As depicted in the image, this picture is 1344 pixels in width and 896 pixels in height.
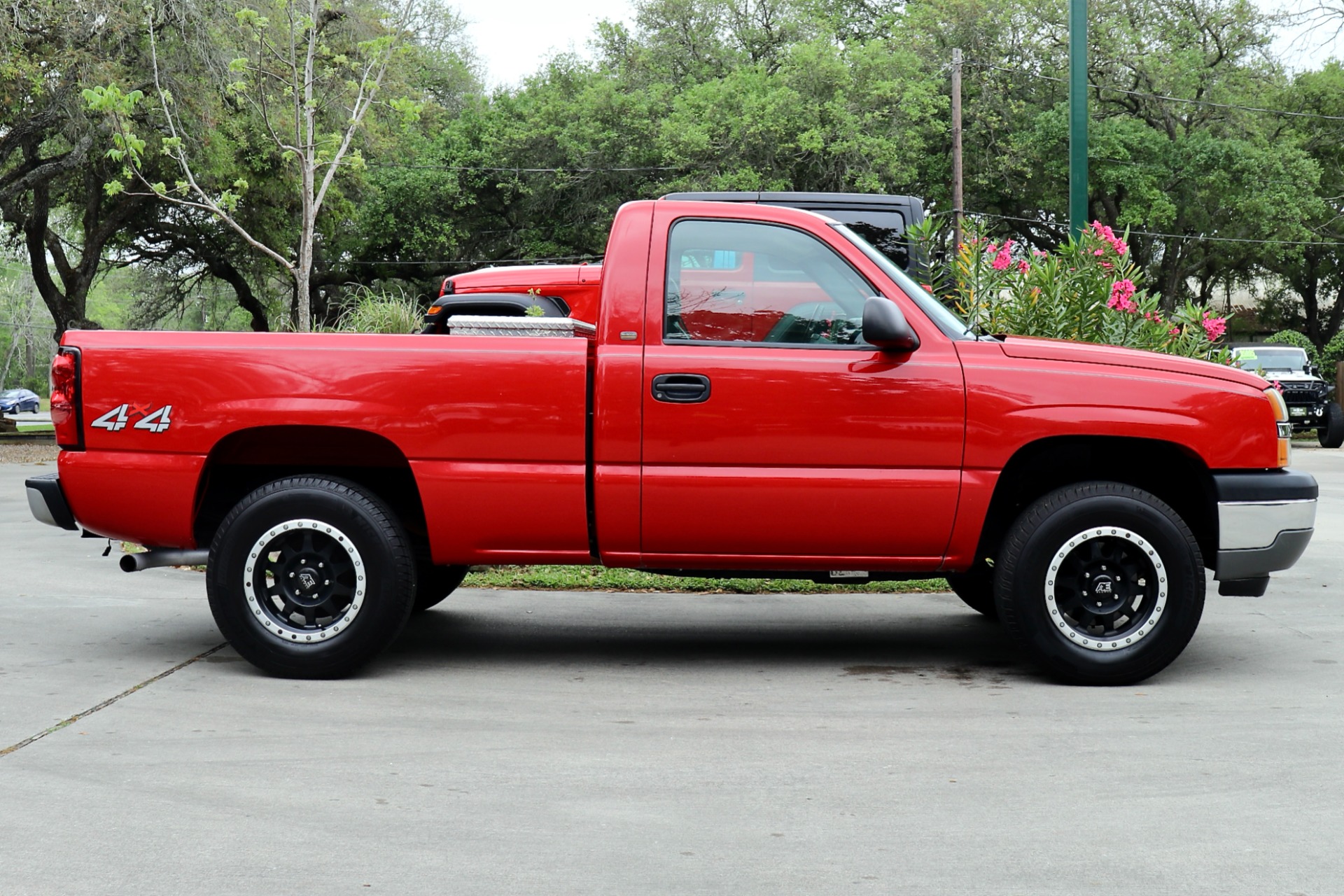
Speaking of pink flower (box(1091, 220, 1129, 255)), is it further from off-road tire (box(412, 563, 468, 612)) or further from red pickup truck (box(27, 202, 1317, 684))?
off-road tire (box(412, 563, 468, 612))

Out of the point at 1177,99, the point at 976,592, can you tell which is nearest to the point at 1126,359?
the point at 976,592

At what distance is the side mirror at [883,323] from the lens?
5.63 metres

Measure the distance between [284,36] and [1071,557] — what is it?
1774cm

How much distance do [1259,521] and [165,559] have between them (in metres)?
4.78

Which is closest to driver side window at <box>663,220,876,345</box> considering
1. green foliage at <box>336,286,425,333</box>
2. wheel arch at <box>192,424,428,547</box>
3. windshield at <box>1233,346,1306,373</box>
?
wheel arch at <box>192,424,428,547</box>

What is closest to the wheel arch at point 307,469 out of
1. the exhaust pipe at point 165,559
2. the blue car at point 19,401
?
the exhaust pipe at point 165,559

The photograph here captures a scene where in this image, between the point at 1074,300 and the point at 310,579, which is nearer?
the point at 310,579

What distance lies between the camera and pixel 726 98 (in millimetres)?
37219

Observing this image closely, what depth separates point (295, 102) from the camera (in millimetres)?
16891

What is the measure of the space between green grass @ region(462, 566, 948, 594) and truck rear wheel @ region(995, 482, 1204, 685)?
2.59 meters

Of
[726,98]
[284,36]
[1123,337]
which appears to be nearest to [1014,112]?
[726,98]

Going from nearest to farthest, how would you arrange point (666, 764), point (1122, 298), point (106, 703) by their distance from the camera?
point (666, 764), point (106, 703), point (1122, 298)

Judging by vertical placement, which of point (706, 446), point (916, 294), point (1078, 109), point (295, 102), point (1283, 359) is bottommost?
point (706, 446)

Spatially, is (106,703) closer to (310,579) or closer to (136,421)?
(310,579)
